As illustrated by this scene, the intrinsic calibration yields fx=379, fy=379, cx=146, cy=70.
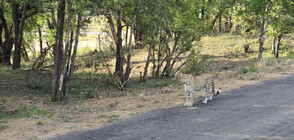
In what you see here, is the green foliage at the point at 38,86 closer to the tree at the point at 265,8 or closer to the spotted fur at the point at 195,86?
the spotted fur at the point at 195,86

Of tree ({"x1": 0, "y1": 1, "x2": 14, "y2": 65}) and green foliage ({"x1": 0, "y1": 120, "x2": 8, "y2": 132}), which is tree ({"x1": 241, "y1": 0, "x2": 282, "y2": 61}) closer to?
green foliage ({"x1": 0, "y1": 120, "x2": 8, "y2": 132})

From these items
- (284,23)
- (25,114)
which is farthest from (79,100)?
(284,23)

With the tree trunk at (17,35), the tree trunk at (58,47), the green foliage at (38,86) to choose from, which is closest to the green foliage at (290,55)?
the green foliage at (38,86)

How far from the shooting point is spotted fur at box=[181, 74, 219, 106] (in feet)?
39.2

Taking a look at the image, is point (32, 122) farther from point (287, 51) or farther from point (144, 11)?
point (287, 51)

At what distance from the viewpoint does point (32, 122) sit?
1032cm

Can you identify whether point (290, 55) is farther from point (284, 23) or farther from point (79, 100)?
point (79, 100)

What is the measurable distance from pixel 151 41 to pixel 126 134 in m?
11.4

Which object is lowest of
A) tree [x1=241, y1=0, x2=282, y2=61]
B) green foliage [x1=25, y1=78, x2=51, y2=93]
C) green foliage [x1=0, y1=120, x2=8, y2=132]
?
green foliage [x1=0, y1=120, x2=8, y2=132]

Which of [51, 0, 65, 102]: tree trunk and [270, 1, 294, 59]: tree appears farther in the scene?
[270, 1, 294, 59]: tree

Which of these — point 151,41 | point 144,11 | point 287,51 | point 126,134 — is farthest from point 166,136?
point 287,51

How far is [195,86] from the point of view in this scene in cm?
1226

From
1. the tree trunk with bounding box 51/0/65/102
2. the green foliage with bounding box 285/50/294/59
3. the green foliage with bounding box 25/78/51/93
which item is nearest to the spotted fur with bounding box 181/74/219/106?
the tree trunk with bounding box 51/0/65/102

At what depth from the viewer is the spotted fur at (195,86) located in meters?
11.9
